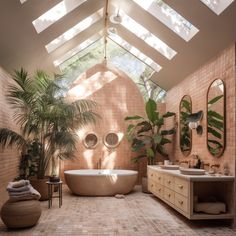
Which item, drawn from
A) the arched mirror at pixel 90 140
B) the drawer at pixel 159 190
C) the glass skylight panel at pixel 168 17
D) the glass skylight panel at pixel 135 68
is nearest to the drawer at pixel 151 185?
the drawer at pixel 159 190

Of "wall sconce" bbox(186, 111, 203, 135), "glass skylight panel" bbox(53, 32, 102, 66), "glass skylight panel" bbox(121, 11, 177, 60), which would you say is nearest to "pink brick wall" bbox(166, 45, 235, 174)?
"wall sconce" bbox(186, 111, 203, 135)

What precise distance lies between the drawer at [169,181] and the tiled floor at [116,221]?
20.0 inches

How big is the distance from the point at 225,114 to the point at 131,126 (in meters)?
3.84

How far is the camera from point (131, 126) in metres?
8.93

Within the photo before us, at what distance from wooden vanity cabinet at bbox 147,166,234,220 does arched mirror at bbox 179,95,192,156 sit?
1030 mm

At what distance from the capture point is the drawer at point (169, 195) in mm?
5906

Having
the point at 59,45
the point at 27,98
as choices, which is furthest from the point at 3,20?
the point at 59,45

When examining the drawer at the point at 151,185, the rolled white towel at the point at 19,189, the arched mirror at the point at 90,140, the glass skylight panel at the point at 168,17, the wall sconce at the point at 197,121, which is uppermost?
the glass skylight panel at the point at 168,17

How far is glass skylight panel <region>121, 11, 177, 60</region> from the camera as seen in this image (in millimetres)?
7633

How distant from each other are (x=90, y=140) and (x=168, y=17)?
4.54 m

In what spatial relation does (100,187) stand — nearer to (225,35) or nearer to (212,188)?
(212,188)

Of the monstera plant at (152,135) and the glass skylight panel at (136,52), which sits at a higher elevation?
the glass skylight panel at (136,52)

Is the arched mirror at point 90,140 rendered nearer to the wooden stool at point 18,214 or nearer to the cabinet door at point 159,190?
the cabinet door at point 159,190

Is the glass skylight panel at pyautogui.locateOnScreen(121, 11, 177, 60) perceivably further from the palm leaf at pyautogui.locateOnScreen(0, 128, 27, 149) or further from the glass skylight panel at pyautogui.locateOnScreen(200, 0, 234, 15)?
the palm leaf at pyautogui.locateOnScreen(0, 128, 27, 149)
